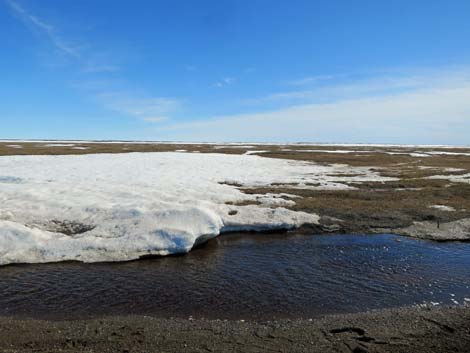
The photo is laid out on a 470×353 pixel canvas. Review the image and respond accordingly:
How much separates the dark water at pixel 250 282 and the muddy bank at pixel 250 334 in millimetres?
813

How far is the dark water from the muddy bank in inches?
32.0

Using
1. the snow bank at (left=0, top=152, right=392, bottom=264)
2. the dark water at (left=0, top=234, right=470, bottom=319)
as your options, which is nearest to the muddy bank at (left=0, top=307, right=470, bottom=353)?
the dark water at (left=0, top=234, right=470, bottom=319)

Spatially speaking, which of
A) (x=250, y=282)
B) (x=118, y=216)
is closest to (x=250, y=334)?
(x=250, y=282)

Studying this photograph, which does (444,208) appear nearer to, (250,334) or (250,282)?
(250,282)

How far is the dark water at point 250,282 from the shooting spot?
11477 millimetres

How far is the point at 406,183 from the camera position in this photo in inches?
1363

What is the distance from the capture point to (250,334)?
9570 mm

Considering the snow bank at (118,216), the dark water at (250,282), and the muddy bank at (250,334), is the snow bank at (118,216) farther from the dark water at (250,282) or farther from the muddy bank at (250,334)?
the muddy bank at (250,334)

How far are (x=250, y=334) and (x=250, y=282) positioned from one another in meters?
4.08

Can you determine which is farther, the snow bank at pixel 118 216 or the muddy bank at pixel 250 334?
the snow bank at pixel 118 216

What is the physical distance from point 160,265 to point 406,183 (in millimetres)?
26525

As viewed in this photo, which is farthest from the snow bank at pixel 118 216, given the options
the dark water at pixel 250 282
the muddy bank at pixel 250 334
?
the muddy bank at pixel 250 334

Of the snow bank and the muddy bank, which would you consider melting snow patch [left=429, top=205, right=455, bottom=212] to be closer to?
the snow bank

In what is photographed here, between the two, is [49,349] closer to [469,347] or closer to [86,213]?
[469,347]
